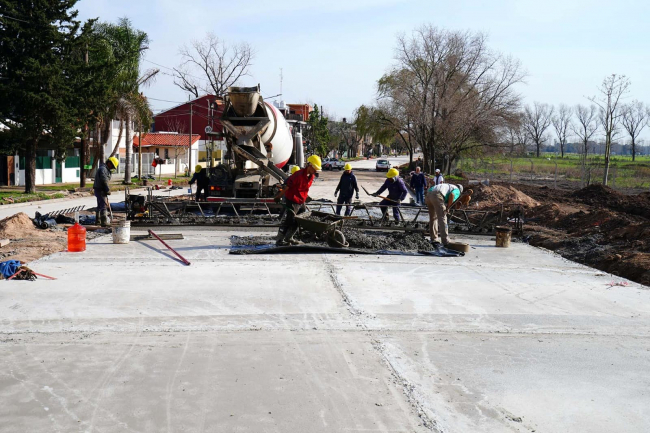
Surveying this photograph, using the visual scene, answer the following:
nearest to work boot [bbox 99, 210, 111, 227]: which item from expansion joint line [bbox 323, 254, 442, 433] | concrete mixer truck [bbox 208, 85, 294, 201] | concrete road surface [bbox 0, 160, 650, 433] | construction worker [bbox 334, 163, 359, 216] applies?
concrete mixer truck [bbox 208, 85, 294, 201]

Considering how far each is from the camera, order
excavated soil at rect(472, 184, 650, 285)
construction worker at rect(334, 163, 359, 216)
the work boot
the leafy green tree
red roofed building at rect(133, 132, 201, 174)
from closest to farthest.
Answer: excavated soil at rect(472, 184, 650, 285) → the work boot → construction worker at rect(334, 163, 359, 216) → the leafy green tree → red roofed building at rect(133, 132, 201, 174)

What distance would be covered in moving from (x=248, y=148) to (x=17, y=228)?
22.3 feet

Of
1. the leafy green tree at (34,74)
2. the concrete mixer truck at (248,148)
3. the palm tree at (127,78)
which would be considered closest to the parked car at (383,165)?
the palm tree at (127,78)

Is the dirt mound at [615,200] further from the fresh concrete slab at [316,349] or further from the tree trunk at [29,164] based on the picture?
the tree trunk at [29,164]

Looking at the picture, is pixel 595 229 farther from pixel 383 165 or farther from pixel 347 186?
pixel 383 165

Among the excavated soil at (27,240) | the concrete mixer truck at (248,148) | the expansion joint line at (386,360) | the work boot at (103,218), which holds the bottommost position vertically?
the expansion joint line at (386,360)

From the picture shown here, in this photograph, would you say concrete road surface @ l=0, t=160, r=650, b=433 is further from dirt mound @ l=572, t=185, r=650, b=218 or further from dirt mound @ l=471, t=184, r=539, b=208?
dirt mound @ l=471, t=184, r=539, b=208

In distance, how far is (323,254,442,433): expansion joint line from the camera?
16.6ft

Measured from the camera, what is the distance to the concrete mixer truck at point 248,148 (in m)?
18.2

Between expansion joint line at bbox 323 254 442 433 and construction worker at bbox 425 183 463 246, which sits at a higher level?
construction worker at bbox 425 183 463 246

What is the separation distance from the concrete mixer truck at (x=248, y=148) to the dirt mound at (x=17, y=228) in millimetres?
5213

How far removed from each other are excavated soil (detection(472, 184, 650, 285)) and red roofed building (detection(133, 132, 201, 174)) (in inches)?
1315

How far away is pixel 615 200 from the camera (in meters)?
27.1

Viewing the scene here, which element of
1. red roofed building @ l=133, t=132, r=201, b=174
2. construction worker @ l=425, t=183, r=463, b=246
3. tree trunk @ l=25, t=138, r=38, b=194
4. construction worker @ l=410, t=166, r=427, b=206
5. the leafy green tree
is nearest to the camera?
construction worker @ l=425, t=183, r=463, b=246
